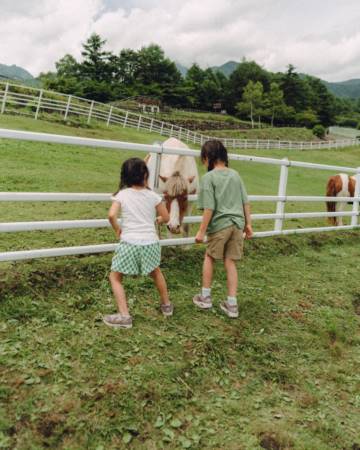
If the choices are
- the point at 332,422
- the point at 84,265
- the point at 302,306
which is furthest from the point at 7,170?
the point at 332,422

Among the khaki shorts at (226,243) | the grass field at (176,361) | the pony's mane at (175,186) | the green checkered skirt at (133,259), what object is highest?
the pony's mane at (175,186)

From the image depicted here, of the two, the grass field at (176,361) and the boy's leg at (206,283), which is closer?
the grass field at (176,361)

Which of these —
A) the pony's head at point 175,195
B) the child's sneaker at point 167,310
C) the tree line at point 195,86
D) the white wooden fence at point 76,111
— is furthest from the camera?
the tree line at point 195,86

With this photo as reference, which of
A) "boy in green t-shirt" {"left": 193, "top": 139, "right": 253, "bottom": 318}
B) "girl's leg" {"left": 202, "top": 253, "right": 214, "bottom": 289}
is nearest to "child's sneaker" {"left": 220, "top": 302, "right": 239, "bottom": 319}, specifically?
"boy in green t-shirt" {"left": 193, "top": 139, "right": 253, "bottom": 318}

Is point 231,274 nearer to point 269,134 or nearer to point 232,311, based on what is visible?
point 232,311

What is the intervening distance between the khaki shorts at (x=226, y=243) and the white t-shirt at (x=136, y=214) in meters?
0.69

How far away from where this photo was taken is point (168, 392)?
100 inches

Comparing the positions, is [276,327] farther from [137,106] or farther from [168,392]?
[137,106]

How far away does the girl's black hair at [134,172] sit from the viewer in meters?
3.06

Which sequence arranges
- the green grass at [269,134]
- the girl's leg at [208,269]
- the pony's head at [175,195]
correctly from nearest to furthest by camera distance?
the girl's leg at [208,269] < the pony's head at [175,195] < the green grass at [269,134]

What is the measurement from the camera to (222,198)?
3.53 metres

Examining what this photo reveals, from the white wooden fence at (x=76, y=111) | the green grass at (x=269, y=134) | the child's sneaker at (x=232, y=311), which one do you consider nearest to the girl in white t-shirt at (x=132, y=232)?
the child's sneaker at (x=232, y=311)

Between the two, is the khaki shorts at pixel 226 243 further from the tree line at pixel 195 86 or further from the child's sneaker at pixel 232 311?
the tree line at pixel 195 86

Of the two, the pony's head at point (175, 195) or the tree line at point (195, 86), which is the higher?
the tree line at point (195, 86)
